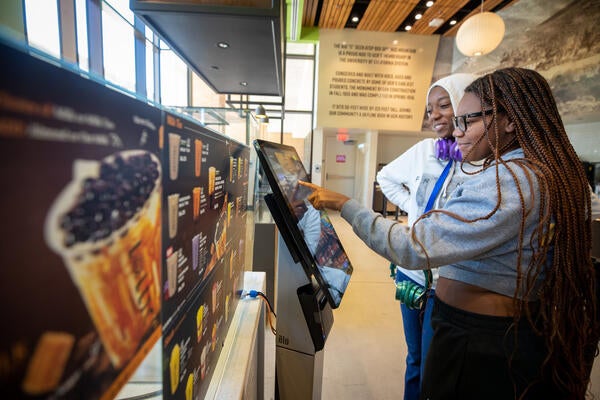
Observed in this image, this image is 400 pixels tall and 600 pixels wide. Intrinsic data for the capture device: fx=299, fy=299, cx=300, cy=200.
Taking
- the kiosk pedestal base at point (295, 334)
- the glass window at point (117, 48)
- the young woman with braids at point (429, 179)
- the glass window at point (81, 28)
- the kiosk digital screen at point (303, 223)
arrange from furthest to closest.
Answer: the glass window at point (117, 48), the glass window at point (81, 28), the young woman with braids at point (429, 179), the kiosk pedestal base at point (295, 334), the kiosk digital screen at point (303, 223)

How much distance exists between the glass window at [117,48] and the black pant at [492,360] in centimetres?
347

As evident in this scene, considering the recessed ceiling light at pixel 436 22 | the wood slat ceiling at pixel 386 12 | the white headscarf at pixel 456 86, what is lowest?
the white headscarf at pixel 456 86

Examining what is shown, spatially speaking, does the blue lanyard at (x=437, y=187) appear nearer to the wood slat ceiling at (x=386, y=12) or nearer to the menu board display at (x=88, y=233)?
the menu board display at (x=88, y=233)

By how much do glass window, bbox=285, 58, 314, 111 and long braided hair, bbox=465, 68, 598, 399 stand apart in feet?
24.8

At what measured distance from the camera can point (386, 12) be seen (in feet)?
20.4

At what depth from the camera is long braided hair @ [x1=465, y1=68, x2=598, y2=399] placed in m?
0.79

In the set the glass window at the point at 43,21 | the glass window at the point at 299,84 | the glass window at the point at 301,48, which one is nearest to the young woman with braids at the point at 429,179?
the glass window at the point at 43,21

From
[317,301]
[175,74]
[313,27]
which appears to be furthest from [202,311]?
[313,27]

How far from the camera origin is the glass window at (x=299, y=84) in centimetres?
805

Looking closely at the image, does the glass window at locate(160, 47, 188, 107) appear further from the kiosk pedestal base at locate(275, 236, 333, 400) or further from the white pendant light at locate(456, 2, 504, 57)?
the white pendant light at locate(456, 2, 504, 57)

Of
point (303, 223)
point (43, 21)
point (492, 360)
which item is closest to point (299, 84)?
point (43, 21)

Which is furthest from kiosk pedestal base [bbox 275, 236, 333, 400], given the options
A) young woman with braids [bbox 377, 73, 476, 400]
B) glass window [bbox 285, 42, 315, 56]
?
glass window [bbox 285, 42, 315, 56]

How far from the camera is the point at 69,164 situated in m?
0.27

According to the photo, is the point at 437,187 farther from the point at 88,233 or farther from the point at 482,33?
the point at 482,33
